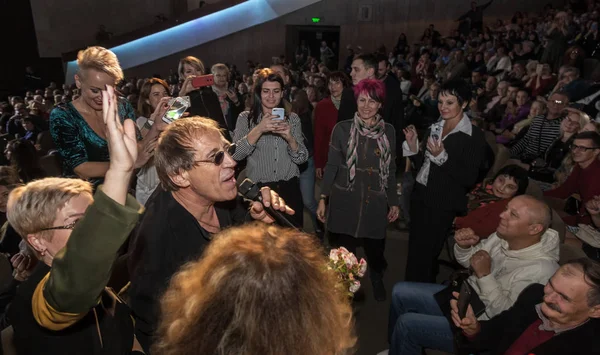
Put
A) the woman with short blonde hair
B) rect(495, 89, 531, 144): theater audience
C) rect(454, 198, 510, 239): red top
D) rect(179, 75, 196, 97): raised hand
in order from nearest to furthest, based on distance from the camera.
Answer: the woman with short blonde hair
rect(454, 198, 510, 239): red top
rect(179, 75, 196, 97): raised hand
rect(495, 89, 531, 144): theater audience

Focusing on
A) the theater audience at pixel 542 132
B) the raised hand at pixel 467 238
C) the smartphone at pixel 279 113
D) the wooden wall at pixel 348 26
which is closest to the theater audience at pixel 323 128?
the smartphone at pixel 279 113

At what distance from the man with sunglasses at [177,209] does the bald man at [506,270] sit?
1078 millimetres

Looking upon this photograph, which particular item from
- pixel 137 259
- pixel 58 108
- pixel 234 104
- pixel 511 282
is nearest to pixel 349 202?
pixel 511 282

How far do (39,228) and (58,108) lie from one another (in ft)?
4.02

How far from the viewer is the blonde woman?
2070mm

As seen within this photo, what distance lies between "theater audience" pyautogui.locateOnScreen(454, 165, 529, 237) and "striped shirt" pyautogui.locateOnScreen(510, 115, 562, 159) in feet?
6.85

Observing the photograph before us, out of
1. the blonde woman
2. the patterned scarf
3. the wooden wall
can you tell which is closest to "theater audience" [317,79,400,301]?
the patterned scarf

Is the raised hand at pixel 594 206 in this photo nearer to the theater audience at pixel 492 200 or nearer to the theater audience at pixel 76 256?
the theater audience at pixel 492 200

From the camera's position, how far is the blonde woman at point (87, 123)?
2070 mm

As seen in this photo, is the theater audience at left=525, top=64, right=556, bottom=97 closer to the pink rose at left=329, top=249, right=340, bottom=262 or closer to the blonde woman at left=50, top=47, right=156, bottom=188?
the pink rose at left=329, top=249, right=340, bottom=262

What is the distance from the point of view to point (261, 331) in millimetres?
779

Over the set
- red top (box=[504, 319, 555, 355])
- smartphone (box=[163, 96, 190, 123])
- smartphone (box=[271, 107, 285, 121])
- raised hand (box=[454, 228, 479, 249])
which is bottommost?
red top (box=[504, 319, 555, 355])

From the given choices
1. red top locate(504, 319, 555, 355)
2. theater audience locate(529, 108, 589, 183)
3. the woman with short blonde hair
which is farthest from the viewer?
theater audience locate(529, 108, 589, 183)

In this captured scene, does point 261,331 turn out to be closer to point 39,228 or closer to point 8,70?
point 39,228
